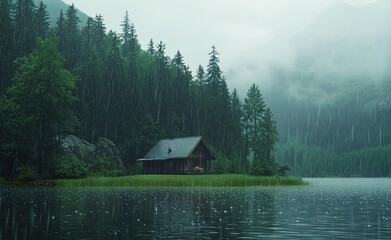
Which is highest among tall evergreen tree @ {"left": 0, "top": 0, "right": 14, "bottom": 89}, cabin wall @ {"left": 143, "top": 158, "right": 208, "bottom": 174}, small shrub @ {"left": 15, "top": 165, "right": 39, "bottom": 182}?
tall evergreen tree @ {"left": 0, "top": 0, "right": 14, "bottom": 89}

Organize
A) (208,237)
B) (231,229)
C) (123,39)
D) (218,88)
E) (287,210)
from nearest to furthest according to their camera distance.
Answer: (208,237)
(231,229)
(287,210)
(218,88)
(123,39)

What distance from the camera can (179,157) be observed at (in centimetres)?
8562

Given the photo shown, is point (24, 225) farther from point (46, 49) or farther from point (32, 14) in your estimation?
point (32, 14)

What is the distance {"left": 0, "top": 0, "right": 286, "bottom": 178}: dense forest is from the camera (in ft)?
233

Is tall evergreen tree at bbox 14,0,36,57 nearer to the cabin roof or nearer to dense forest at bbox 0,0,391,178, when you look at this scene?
dense forest at bbox 0,0,391,178

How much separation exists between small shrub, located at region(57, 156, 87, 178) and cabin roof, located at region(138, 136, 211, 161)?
20938 mm

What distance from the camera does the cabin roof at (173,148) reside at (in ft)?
282

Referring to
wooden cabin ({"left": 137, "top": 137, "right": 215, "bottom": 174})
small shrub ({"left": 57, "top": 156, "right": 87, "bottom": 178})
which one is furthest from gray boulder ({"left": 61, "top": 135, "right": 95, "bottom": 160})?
wooden cabin ({"left": 137, "top": 137, "right": 215, "bottom": 174})

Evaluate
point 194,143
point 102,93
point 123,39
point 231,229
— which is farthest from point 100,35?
point 231,229

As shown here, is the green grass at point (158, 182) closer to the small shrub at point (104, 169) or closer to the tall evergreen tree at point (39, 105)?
the tall evergreen tree at point (39, 105)

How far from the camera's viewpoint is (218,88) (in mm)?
112625

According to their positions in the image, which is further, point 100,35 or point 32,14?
point 100,35

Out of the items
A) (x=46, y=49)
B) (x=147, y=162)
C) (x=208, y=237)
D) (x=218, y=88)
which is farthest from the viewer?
(x=218, y=88)

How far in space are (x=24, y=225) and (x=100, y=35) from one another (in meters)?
101
